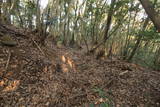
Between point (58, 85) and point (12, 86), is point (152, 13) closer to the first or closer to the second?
point (58, 85)

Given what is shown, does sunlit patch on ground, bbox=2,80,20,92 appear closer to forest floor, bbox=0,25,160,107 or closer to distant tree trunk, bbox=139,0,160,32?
forest floor, bbox=0,25,160,107

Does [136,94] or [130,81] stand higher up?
[130,81]

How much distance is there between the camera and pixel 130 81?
540 centimetres

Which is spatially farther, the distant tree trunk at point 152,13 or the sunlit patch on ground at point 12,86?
the sunlit patch on ground at point 12,86

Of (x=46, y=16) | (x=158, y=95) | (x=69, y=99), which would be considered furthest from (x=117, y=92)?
(x=46, y=16)

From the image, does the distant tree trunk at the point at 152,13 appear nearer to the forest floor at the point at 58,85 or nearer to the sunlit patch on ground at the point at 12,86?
the forest floor at the point at 58,85

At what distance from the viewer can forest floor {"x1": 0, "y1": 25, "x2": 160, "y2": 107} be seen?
348 cm

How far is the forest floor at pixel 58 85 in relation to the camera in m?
3.48

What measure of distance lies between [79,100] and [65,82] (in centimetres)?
98

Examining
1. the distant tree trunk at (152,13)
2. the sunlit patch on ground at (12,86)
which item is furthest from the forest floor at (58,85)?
the distant tree trunk at (152,13)

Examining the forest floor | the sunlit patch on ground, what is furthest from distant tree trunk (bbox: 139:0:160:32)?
the sunlit patch on ground

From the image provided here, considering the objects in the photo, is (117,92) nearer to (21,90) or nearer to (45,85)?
(45,85)

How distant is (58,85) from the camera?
421 centimetres

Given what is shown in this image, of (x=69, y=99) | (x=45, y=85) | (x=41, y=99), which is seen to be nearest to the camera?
(x=41, y=99)
